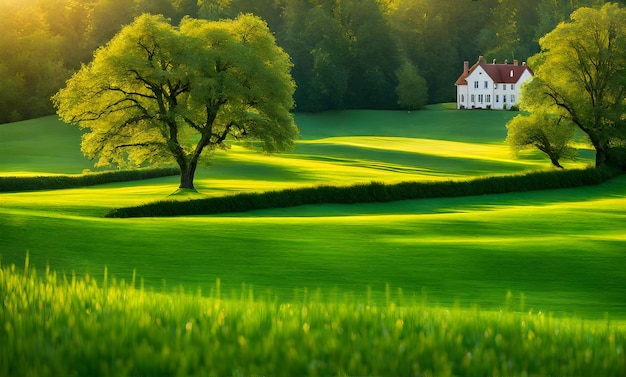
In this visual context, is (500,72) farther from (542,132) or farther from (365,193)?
(365,193)

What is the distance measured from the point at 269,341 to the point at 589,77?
212ft

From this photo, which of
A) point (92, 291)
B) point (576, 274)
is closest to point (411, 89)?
point (576, 274)

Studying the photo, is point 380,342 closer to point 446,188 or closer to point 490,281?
point 490,281

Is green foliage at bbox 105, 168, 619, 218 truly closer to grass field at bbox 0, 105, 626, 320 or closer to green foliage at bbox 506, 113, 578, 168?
grass field at bbox 0, 105, 626, 320

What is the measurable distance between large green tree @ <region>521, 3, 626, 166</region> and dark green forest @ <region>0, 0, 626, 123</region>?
6121cm

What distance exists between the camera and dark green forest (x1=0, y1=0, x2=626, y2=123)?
365ft

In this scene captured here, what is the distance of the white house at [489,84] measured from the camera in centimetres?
14050

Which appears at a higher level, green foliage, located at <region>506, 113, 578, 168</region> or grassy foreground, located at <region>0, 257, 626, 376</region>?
green foliage, located at <region>506, 113, 578, 168</region>

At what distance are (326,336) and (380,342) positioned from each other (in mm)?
577

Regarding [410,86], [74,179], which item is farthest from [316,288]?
[410,86]

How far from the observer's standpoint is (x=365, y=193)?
151ft

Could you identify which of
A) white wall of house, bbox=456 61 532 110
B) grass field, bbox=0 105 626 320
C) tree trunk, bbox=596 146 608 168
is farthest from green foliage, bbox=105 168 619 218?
white wall of house, bbox=456 61 532 110

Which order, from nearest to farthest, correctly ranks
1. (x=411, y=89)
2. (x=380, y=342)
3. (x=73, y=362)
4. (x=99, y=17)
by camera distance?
(x=73, y=362), (x=380, y=342), (x=99, y=17), (x=411, y=89)

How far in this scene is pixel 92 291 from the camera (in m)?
10.2
